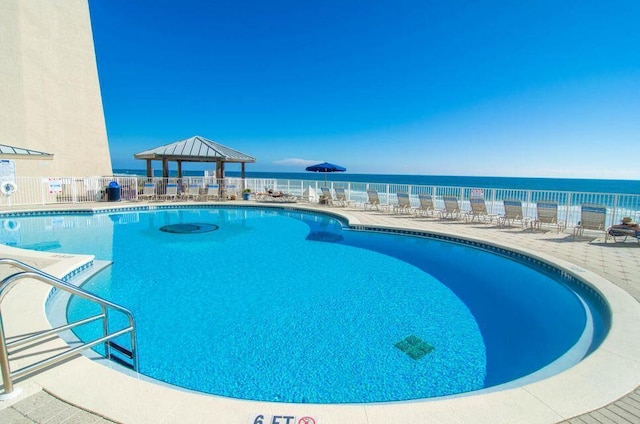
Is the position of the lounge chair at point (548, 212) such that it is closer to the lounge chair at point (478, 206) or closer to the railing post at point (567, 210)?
the railing post at point (567, 210)

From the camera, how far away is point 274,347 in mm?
3316

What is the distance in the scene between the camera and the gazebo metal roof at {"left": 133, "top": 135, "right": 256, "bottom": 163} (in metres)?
13.2

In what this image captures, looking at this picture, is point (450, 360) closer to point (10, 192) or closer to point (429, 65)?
point (10, 192)

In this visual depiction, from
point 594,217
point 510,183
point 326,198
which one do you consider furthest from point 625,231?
point 510,183

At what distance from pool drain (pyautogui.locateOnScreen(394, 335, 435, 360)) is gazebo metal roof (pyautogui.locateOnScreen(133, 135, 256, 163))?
40.0 ft

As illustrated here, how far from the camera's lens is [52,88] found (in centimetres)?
1362

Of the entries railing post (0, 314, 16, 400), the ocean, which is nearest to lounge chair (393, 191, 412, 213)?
railing post (0, 314, 16, 400)

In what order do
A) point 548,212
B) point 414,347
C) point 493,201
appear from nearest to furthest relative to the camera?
point 414,347 < point 548,212 < point 493,201

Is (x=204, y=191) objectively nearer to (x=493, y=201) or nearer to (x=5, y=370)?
(x=493, y=201)

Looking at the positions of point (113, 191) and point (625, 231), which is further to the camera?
point (113, 191)

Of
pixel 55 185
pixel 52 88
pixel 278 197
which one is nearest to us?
pixel 55 185

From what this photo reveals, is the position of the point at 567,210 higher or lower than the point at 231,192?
lower

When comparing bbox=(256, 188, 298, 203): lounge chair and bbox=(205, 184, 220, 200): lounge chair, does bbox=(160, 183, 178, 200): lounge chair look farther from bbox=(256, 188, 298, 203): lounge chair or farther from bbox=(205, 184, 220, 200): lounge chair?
bbox=(256, 188, 298, 203): lounge chair

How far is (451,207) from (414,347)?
7.71 metres
